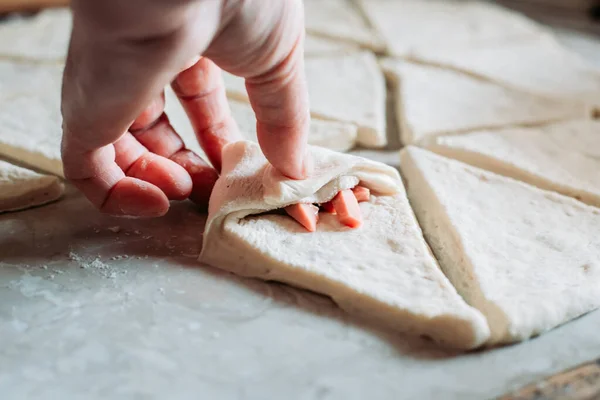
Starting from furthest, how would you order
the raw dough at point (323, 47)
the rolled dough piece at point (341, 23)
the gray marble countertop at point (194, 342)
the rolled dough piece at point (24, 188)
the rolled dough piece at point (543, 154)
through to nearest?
the rolled dough piece at point (341, 23), the raw dough at point (323, 47), the rolled dough piece at point (543, 154), the rolled dough piece at point (24, 188), the gray marble countertop at point (194, 342)

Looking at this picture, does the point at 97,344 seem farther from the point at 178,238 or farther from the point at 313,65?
the point at 313,65

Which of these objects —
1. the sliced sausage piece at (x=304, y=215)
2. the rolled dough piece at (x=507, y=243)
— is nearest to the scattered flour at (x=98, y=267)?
the sliced sausage piece at (x=304, y=215)

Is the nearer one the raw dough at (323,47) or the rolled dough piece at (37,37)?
the rolled dough piece at (37,37)

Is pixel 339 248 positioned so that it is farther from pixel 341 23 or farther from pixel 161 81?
pixel 341 23

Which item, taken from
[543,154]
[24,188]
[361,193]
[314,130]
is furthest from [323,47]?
[24,188]

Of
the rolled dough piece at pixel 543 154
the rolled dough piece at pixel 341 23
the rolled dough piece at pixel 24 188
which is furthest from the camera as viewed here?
the rolled dough piece at pixel 341 23

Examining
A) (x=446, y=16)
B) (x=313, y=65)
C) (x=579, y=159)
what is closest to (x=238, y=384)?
(x=579, y=159)

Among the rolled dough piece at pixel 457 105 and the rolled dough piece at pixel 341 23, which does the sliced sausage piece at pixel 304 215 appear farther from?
the rolled dough piece at pixel 341 23
